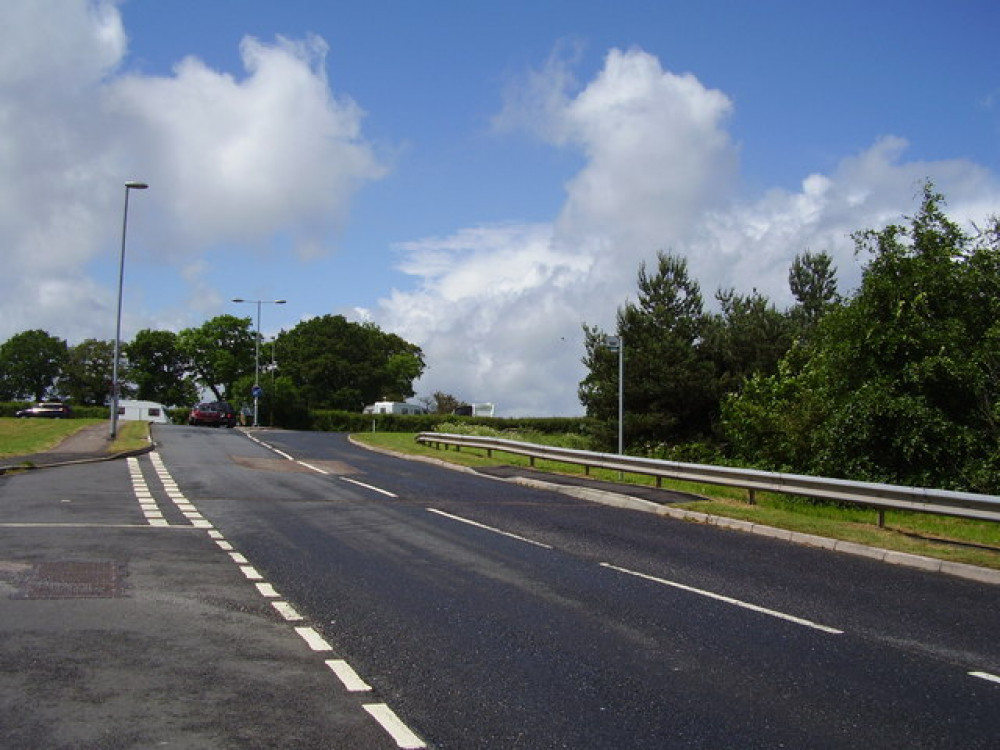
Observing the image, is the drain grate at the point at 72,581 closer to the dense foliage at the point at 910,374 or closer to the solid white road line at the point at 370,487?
the solid white road line at the point at 370,487

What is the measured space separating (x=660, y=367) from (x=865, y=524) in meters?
31.7

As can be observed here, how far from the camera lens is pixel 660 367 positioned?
46.8 m

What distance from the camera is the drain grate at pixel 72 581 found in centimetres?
831

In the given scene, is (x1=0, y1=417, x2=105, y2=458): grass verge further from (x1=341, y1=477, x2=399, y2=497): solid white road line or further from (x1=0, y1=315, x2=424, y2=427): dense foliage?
(x1=0, y1=315, x2=424, y2=427): dense foliage

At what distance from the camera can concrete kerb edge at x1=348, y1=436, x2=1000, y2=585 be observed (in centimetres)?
1099

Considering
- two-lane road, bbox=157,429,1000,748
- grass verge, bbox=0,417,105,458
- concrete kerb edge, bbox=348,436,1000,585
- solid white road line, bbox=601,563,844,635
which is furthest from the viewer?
grass verge, bbox=0,417,105,458

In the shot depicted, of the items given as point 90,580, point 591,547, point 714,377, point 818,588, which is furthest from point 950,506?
point 714,377

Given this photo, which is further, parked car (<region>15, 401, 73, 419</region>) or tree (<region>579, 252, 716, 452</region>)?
parked car (<region>15, 401, 73, 419</region>)

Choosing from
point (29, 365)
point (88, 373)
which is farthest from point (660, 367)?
point (29, 365)

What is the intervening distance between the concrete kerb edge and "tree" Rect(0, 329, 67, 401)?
338ft

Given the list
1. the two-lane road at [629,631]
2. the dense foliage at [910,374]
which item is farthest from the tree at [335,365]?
the two-lane road at [629,631]

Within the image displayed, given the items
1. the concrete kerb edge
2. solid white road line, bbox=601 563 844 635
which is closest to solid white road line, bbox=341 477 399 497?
the concrete kerb edge

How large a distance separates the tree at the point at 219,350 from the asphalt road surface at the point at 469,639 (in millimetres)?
87025

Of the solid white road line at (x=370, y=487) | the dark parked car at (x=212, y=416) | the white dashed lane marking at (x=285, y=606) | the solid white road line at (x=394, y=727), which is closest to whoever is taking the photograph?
the solid white road line at (x=394, y=727)
